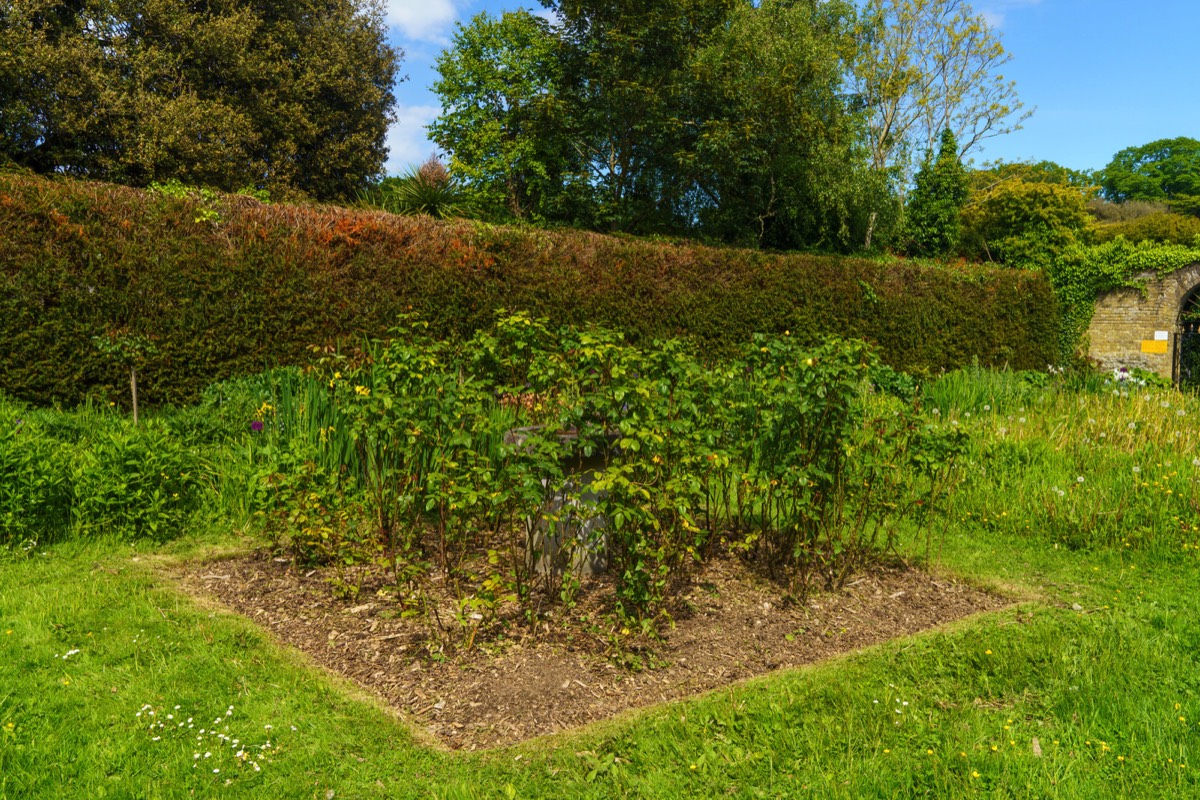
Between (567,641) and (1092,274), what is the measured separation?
18.7 metres

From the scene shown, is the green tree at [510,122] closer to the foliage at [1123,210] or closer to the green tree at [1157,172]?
the foliage at [1123,210]

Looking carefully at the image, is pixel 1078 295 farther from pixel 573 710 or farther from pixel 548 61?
pixel 573 710

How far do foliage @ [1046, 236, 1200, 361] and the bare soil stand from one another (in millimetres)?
16227

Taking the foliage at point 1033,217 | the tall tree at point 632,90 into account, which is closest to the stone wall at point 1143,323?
the foliage at point 1033,217

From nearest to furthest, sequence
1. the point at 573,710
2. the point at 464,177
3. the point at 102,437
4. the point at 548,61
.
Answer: the point at 573,710, the point at 102,437, the point at 548,61, the point at 464,177

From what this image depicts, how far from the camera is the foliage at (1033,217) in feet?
83.7

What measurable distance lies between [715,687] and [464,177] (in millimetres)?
20461

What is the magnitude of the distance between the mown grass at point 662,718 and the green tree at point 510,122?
13.9 metres

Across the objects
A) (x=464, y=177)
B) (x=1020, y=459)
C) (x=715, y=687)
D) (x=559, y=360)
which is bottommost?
(x=715, y=687)

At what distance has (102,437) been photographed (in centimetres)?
530

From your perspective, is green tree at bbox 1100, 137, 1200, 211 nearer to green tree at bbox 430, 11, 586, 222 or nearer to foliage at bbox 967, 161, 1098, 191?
foliage at bbox 967, 161, 1098, 191

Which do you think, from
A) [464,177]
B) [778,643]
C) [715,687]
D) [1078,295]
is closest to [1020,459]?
[778,643]

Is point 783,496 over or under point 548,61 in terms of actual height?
under

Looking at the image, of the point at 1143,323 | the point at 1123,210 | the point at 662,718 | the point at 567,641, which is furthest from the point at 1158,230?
the point at 662,718
